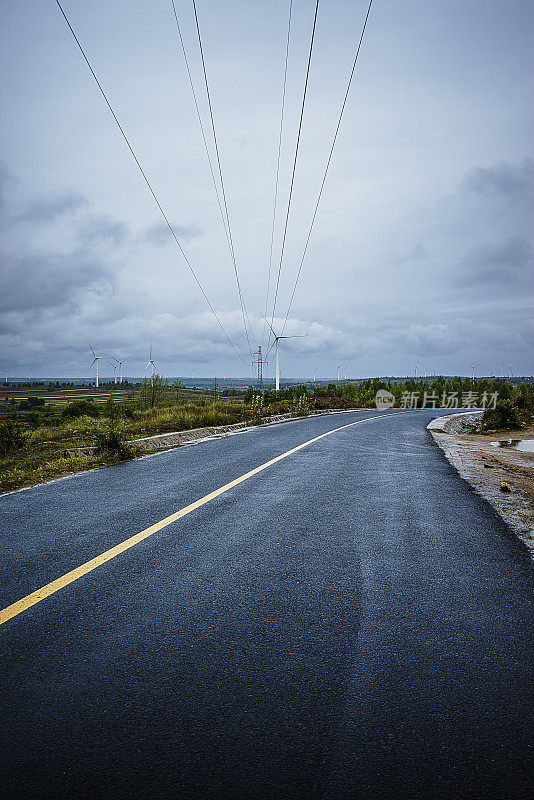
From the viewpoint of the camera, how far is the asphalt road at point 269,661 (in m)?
2.13

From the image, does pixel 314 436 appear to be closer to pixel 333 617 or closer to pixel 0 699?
pixel 333 617

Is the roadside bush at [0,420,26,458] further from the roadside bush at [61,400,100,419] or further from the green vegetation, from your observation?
the roadside bush at [61,400,100,419]

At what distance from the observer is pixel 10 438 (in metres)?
15.8

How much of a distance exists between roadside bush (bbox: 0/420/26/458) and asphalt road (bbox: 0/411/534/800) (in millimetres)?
10156

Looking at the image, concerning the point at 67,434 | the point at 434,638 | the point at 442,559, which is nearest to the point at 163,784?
the point at 434,638

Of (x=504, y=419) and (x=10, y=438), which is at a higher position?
(x=504, y=419)

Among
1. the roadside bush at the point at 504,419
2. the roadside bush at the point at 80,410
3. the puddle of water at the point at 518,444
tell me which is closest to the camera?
the puddle of water at the point at 518,444

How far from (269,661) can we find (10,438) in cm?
1512

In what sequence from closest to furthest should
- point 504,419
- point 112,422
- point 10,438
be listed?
point 112,422 → point 10,438 → point 504,419

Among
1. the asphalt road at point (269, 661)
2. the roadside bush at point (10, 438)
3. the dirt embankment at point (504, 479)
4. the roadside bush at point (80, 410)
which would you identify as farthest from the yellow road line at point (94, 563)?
the roadside bush at point (80, 410)

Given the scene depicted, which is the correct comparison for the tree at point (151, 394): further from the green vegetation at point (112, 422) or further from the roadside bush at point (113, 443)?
the roadside bush at point (113, 443)

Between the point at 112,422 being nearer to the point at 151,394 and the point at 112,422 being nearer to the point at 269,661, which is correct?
the point at 269,661

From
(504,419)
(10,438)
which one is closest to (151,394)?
(10,438)

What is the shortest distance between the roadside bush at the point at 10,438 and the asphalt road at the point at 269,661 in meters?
10.2
